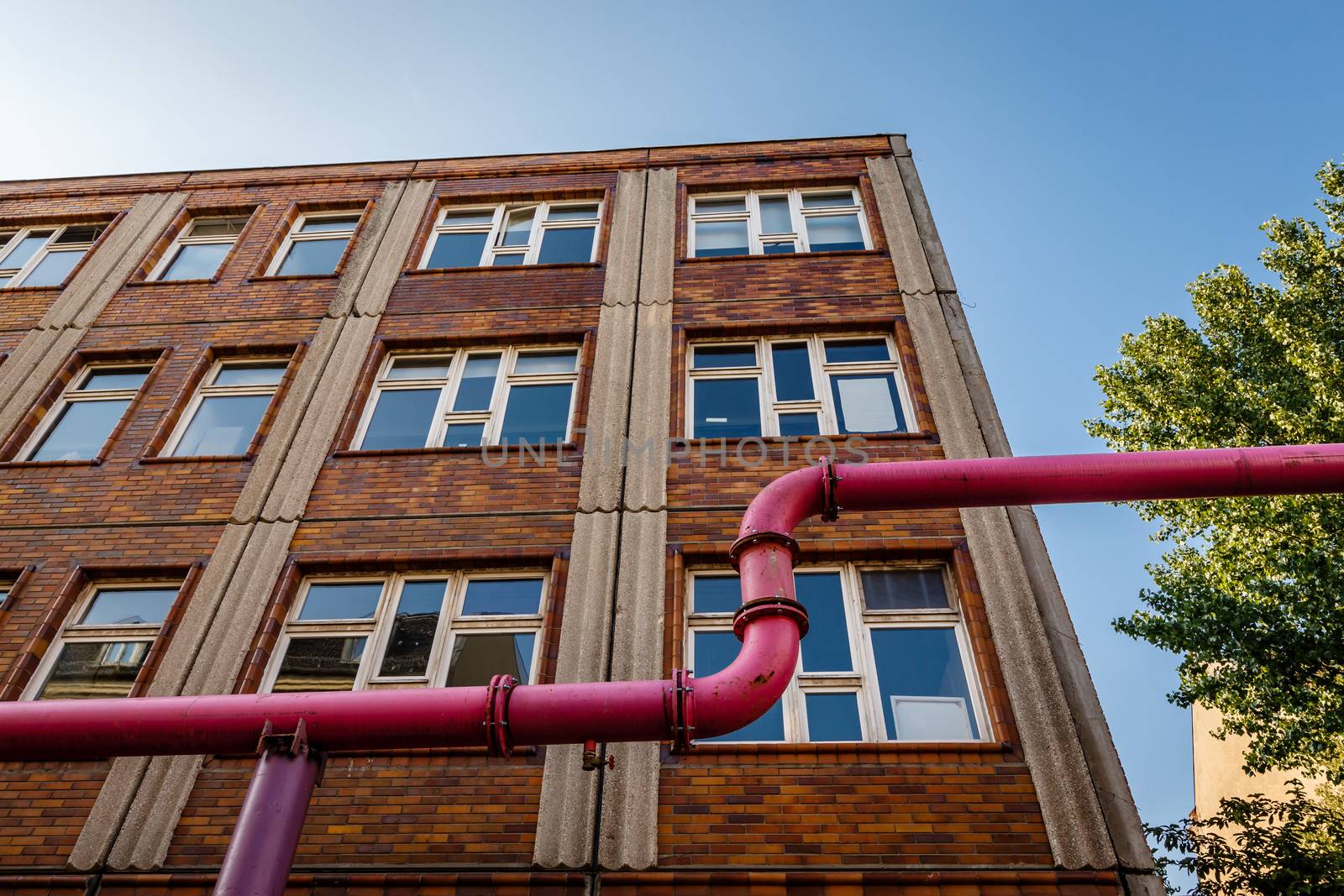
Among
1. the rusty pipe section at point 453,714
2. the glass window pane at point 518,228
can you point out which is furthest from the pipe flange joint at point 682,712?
the glass window pane at point 518,228

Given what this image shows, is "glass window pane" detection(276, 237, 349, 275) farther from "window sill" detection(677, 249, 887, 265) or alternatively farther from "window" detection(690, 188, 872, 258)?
"window" detection(690, 188, 872, 258)

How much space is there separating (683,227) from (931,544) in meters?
6.02

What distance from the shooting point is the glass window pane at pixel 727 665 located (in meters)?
6.48

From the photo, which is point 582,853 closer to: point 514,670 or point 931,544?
point 514,670

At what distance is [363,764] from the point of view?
20.9 feet

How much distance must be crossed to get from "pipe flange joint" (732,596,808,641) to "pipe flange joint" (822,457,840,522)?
0.94 metres

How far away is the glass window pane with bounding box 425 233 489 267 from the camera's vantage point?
38.4 ft

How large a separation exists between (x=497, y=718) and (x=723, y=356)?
18.8 feet

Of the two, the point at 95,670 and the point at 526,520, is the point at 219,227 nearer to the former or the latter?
the point at 95,670

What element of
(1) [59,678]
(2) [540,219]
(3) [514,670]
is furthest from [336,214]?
(3) [514,670]

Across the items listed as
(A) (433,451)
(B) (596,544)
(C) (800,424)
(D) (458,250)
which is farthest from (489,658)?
(D) (458,250)

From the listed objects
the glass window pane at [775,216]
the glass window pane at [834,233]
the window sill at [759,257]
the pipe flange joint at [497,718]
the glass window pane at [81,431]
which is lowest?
the pipe flange joint at [497,718]

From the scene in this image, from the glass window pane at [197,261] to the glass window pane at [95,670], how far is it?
19.5ft

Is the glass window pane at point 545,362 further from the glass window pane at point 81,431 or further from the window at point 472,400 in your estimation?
the glass window pane at point 81,431
